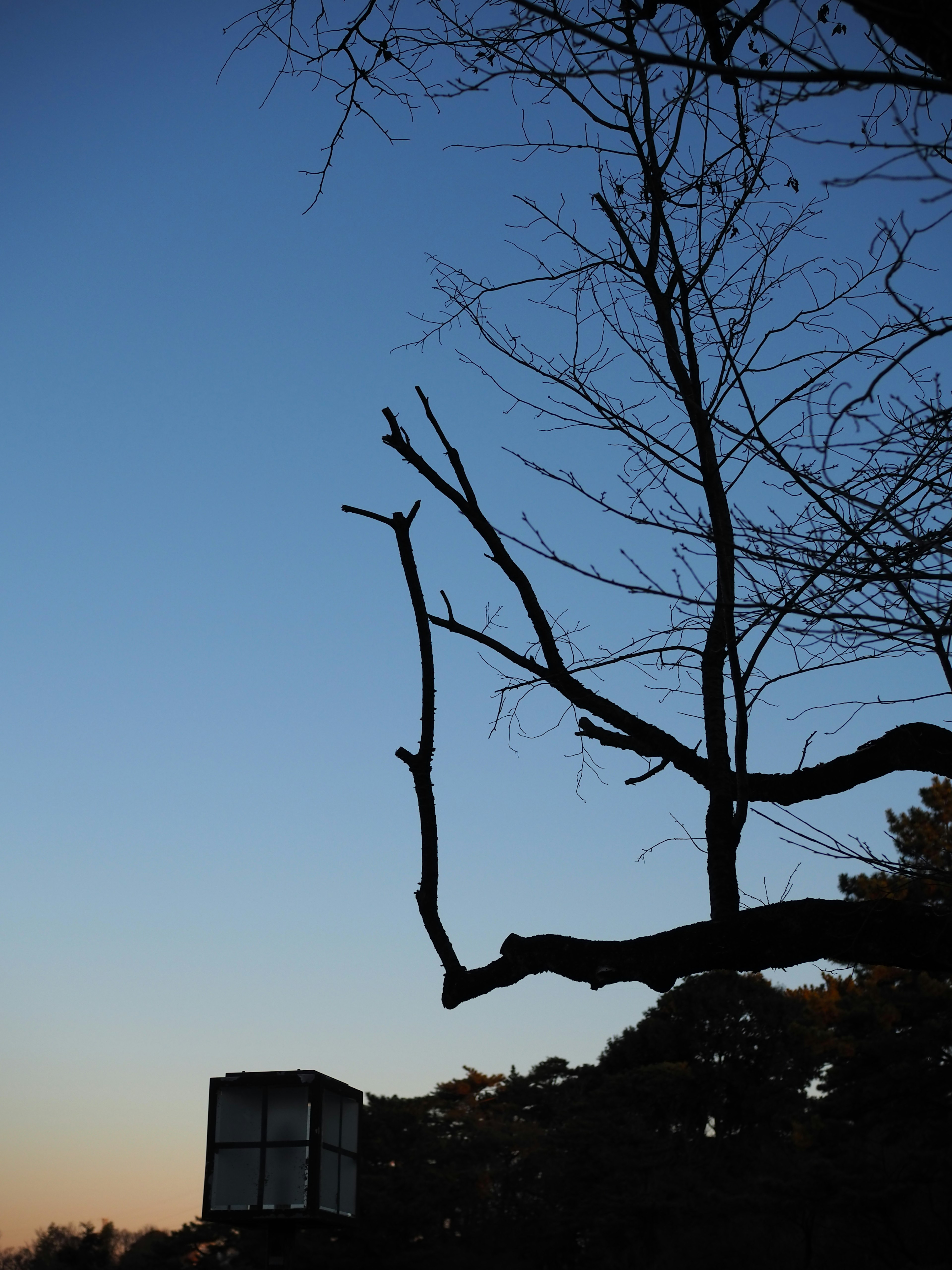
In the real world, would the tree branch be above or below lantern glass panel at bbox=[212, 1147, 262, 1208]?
above

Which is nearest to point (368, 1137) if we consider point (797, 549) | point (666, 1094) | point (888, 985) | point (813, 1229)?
point (666, 1094)

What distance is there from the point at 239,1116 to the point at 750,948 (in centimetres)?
471

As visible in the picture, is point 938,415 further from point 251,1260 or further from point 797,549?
point 251,1260

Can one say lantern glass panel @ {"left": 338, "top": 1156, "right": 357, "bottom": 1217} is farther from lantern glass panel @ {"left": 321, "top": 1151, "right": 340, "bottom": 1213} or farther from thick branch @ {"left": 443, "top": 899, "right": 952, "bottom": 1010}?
thick branch @ {"left": 443, "top": 899, "right": 952, "bottom": 1010}

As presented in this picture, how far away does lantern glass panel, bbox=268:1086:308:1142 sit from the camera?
6.39m

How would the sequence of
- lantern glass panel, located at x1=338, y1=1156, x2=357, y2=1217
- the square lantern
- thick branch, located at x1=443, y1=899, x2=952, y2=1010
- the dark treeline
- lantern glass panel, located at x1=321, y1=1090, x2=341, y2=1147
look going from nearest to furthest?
thick branch, located at x1=443, y1=899, x2=952, y2=1010
the square lantern
lantern glass panel, located at x1=321, y1=1090, x2=341, y2=1147
lantern glass panel, located at x1=338, y1=1156, x2=357, y2=1217
the dark treeline

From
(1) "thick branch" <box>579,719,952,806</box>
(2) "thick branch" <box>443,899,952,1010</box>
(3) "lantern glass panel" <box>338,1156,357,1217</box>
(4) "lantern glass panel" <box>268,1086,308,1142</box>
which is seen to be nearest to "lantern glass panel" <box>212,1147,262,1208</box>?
(4) "lantern glass panel" <box>268,1086,308,1142</box>

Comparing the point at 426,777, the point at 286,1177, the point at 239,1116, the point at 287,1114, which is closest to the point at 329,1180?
the point at 286,1177

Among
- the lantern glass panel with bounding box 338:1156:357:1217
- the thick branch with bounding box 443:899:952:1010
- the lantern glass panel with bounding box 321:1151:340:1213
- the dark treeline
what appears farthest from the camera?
the dark treeline

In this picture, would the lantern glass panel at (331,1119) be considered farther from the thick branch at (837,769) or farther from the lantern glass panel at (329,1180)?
the thick branch at (837,769)

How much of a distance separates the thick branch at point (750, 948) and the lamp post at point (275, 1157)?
396cm

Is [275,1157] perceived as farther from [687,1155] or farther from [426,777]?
[687,1155]

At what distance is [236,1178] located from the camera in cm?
634

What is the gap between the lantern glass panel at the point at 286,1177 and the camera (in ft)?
20.5
